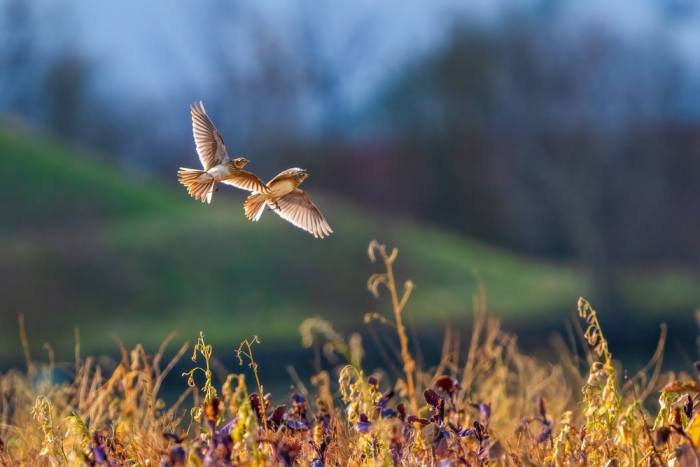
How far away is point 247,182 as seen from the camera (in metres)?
1.85

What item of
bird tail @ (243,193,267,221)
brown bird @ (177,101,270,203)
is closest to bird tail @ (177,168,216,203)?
brown bird @ (177,101,270,203)

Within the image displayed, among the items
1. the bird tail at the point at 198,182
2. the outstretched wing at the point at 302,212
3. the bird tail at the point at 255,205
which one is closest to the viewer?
the bird tail at the point at 198,182

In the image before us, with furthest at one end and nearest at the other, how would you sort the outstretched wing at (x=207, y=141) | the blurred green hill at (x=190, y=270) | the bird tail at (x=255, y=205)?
1. the blurred green hill at (x=190, y=270)
2. the outstretched wing at (x=207, y=141)
3. the bird tail at (x=255, y=205)

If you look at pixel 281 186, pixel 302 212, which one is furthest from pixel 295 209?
pixel 281 186

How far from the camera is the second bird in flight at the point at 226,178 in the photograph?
1.83 meters

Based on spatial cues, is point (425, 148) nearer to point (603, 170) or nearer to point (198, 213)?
point (603, 170)

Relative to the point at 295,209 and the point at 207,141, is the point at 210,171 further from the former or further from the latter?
the point at 295,209

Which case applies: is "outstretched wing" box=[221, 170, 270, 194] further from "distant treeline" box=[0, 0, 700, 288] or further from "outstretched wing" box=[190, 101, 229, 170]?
"distant treeline" box=[0, 0, 700, 288]

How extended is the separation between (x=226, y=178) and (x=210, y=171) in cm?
4

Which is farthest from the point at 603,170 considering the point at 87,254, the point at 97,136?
the point at 97,136

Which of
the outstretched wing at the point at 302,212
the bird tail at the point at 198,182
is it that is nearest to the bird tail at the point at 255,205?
the bird tail at the point at 198,182

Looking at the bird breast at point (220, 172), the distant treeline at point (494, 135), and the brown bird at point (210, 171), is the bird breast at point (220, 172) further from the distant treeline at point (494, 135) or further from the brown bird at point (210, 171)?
the distant treeline at point (494, 135)

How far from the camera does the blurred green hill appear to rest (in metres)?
14.9

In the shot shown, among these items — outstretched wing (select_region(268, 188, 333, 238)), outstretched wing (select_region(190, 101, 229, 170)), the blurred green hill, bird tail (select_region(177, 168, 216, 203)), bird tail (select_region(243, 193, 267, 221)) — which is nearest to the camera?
bird tail (select_region(177, 168, 216, 203))
